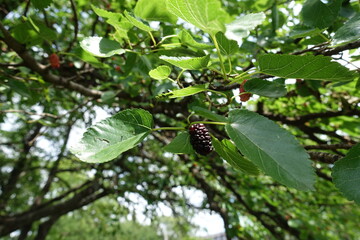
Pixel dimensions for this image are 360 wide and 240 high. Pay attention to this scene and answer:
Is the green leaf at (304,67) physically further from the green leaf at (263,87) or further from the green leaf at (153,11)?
the green leaf at (153,11)

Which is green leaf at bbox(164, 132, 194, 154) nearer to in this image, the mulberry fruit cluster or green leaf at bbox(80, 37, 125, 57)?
the mulberry fruit cluster

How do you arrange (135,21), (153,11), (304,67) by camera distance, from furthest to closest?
(153,11)
(135,21)
(304,67)

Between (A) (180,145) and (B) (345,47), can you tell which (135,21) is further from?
(B) (345,47)

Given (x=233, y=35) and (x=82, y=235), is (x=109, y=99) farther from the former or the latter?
(x=82, y=235)

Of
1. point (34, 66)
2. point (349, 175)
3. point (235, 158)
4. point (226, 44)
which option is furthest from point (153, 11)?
point (34, 66)

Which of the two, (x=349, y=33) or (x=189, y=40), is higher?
(x=349, y=33)

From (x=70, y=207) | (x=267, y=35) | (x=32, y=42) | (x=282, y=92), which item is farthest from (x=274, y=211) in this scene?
(x=70, y=207)
